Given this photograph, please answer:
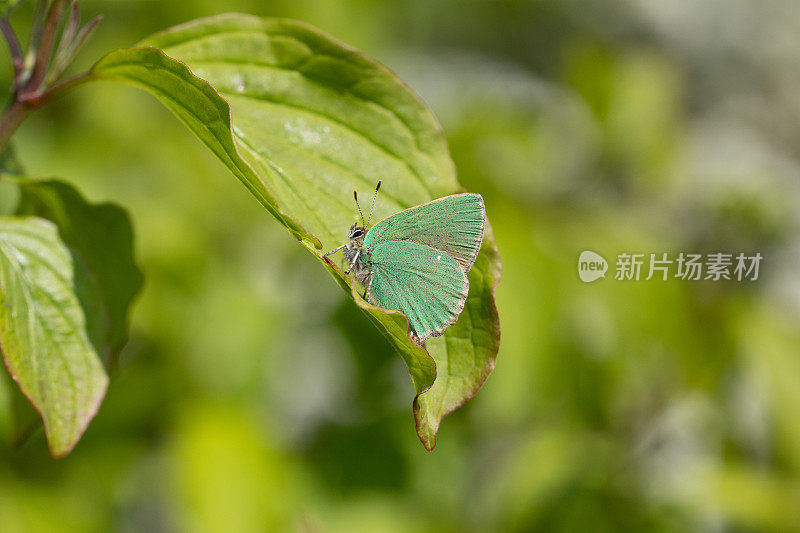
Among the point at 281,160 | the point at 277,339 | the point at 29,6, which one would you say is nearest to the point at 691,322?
the point at 277,339

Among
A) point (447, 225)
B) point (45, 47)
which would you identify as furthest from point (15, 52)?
point (447, 225)

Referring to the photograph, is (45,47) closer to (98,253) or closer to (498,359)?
(98,253)

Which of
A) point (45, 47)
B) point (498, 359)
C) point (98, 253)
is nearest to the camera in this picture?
point (45, 47)

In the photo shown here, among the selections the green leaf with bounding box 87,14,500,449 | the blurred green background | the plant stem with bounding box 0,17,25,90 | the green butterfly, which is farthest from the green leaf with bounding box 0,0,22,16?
the blurred green background

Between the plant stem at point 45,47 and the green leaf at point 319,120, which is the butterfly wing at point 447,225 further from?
the plant stem at point 45,47

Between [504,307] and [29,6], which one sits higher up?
[29,6]

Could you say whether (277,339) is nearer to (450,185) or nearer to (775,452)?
(450,185)

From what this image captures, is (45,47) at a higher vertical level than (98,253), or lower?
higher
